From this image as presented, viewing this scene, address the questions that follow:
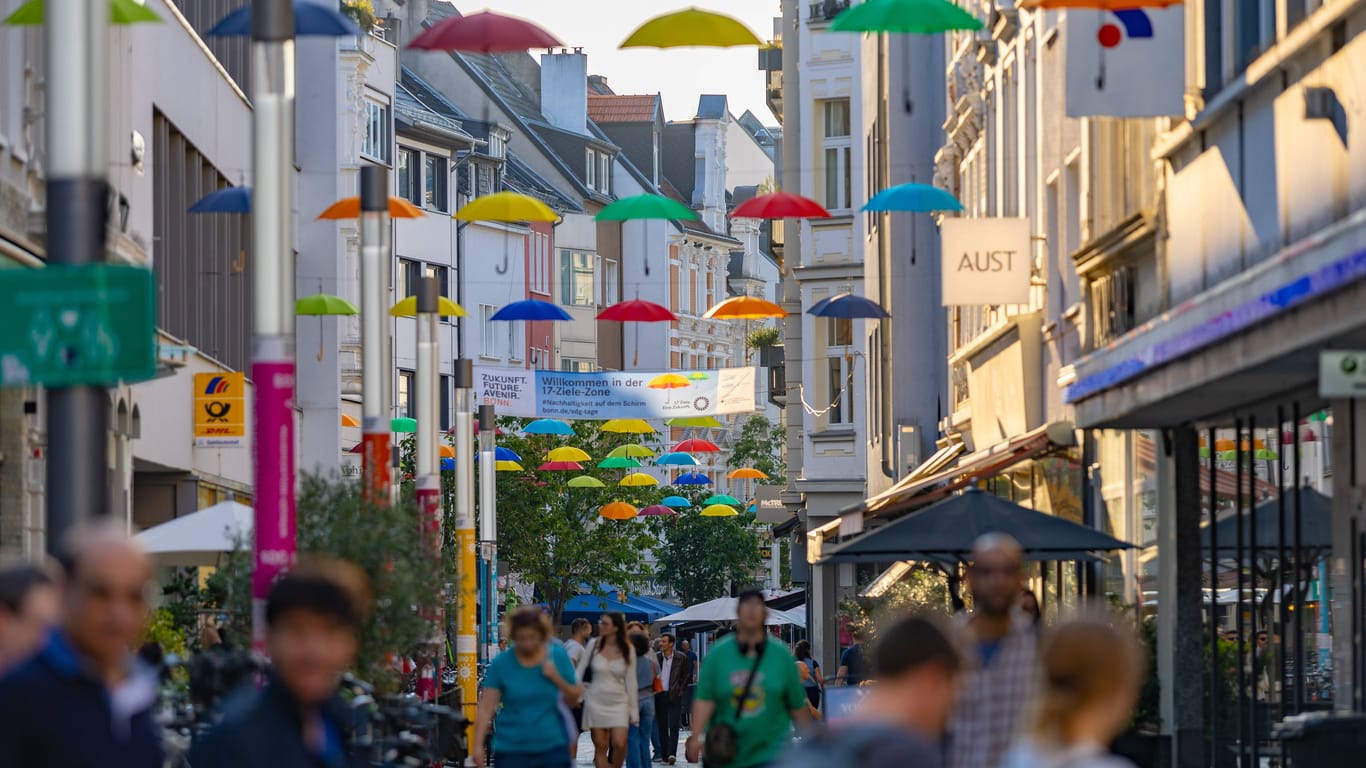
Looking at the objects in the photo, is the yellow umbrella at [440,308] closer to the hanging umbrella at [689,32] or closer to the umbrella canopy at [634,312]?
the umbrella canopy at [634,312]

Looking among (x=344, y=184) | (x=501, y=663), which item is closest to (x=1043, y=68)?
(x=501, y=663)

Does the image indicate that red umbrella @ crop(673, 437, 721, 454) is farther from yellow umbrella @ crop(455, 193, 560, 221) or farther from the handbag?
the handbag

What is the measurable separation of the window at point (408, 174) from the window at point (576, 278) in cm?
1739

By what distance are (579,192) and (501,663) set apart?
82120mm

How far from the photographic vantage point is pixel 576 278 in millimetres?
93500

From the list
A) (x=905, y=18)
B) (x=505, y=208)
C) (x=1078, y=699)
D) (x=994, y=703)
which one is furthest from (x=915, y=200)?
(x=1078, y=699)

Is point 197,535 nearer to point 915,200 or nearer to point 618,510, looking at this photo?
point 915,200

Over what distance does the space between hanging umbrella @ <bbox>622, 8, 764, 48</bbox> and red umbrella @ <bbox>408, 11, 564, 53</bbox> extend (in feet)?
2.20

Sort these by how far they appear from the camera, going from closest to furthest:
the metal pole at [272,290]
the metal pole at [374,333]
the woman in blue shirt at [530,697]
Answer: the metal pole at [272,290]
the woman in blue shirt at [530,697]
the metal pole at [374,333]

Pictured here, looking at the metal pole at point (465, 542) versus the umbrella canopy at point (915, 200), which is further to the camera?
the metal pole at point (465, 542)

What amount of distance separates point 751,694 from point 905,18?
7.19m

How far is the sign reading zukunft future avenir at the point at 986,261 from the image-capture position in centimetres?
2506

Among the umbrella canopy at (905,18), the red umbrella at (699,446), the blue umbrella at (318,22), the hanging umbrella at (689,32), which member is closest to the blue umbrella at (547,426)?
the red umbrella at (699,446)

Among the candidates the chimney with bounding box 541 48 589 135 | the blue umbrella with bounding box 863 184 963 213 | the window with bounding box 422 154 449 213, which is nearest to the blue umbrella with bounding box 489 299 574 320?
the blue umbrella with bounding box 863 184 963 213
